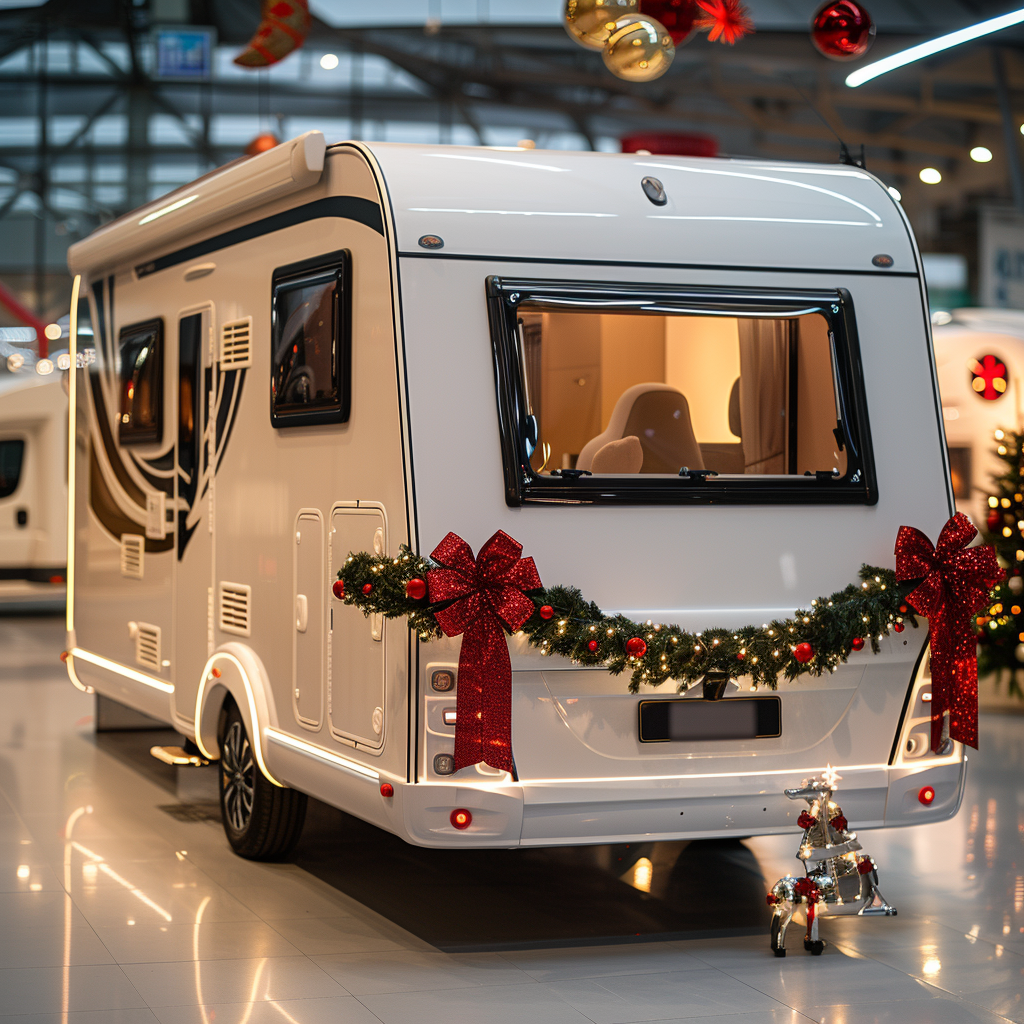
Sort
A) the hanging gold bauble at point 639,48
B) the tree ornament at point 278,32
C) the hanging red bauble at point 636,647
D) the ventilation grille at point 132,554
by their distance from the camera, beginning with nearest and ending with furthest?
1. the hanging red bauble at point 636,647
2. the hanging gold bauble at point 639,48
3. the ventilation grille at point 132,554
4. the tree ornament at point 278,32

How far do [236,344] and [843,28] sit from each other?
3.19 meters

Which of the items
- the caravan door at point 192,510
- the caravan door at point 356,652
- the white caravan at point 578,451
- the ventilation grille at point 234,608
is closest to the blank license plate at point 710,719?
the white caravan at point 578,451

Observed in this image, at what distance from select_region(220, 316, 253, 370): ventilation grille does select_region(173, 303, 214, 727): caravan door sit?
6.1 inches

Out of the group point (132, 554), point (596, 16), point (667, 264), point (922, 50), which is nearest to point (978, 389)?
point (922, 50)

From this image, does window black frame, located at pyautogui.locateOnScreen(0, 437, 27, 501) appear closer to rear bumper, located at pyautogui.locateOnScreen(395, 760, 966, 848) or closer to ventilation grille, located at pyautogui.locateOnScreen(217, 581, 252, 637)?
ventilation grille, located at pyautogui.locateOnScreen(217, 581, 252, 637)

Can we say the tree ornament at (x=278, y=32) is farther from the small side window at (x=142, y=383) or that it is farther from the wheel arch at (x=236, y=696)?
the wheel arch at (x=236, y=696)

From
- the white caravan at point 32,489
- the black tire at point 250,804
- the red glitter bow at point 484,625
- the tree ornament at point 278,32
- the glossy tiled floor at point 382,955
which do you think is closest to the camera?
the glossy tiled floor at point 382,955

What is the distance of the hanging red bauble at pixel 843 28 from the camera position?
7.10m

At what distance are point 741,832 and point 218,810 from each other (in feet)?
10.6

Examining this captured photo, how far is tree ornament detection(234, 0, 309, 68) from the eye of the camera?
9414 mm

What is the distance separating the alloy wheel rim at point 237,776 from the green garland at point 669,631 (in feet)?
4.78

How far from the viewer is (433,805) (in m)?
4.71

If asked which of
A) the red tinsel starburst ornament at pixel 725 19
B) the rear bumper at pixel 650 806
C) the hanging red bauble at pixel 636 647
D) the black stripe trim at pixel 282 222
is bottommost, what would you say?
the rear bumper at pixel 650 806

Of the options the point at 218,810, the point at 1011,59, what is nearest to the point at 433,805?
the point at 218,810
